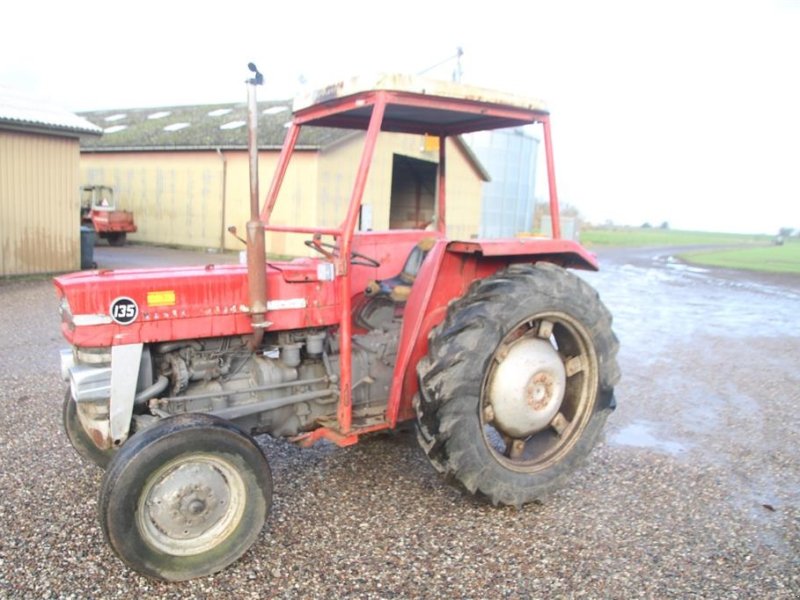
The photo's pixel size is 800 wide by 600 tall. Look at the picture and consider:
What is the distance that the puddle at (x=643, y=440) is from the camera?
4.43 meters

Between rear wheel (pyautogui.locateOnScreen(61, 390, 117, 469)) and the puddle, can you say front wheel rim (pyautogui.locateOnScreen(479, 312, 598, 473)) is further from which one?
rear wheel (pyautogui.locateOnScreen(61, 390, 117, 469))

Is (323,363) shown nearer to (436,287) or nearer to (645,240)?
(436,287)

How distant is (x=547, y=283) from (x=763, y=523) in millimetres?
1691

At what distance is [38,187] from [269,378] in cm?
1071

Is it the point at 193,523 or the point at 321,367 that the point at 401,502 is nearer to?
the point at 321,367

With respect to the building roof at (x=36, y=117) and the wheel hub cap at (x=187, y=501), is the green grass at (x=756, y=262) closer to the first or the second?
the building roof at (x=36, y=117)

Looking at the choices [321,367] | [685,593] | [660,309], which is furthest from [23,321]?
[660,309]

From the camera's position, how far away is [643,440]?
15.0ft

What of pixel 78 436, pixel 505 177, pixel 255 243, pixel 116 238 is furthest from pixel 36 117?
pixel 505 177

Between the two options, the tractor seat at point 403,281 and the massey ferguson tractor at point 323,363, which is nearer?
the massey ferguson tractor at point 323,363

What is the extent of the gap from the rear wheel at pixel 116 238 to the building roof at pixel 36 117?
5294 mm

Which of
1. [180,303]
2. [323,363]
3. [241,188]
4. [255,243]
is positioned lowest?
[323,363]

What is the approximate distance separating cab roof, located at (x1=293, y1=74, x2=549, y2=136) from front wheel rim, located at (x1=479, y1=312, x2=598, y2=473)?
1.12 m

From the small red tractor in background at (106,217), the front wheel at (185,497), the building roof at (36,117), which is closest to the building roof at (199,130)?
the small red tractor in background at (106,217)
